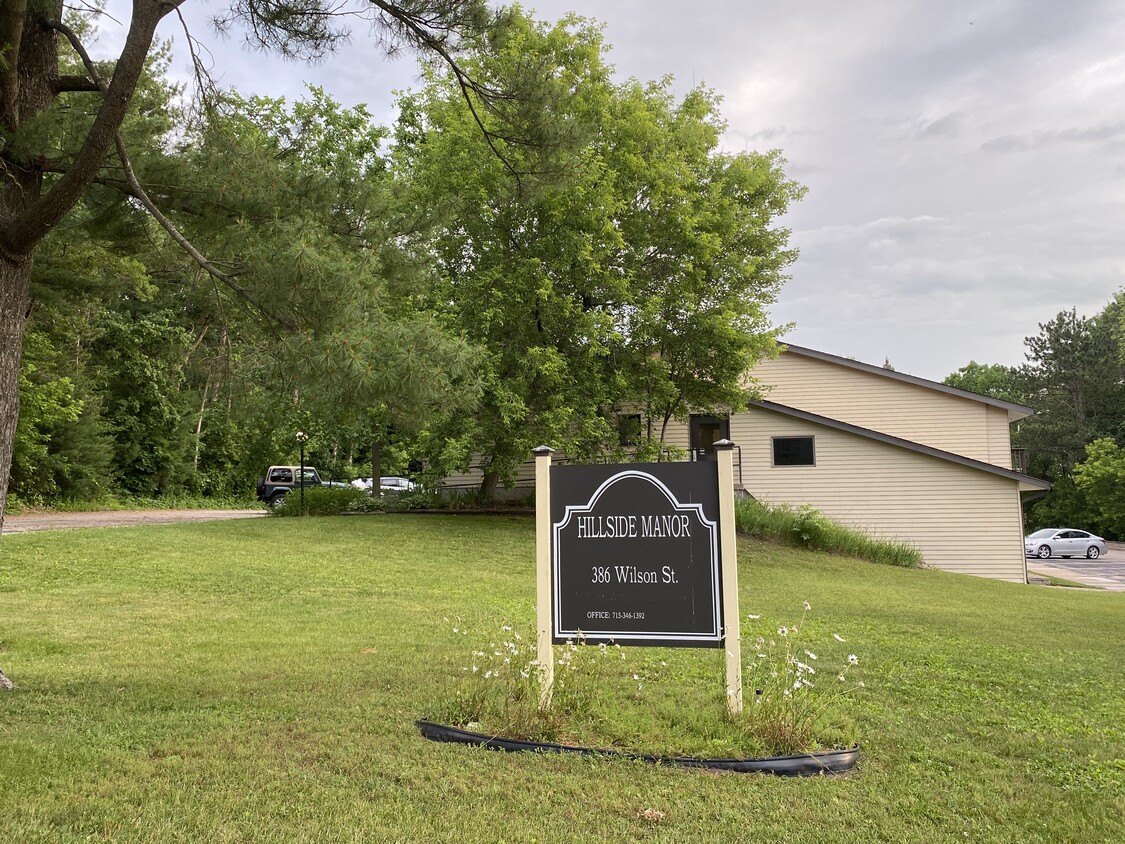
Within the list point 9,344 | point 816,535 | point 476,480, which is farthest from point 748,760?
point 476,480

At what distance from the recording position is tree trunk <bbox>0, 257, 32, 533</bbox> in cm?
486

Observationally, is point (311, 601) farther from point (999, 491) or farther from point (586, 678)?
point (999, 491)

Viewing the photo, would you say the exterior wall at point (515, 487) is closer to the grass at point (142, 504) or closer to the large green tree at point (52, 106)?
the grass at point (142, 504)

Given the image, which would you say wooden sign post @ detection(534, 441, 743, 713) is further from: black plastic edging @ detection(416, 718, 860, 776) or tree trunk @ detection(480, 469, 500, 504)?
tree trunk @ detection(480, 469, 500, 504)

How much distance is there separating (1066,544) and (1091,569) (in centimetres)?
693

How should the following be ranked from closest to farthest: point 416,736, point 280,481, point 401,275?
point 416,736 → point 401,275 → point 280,481

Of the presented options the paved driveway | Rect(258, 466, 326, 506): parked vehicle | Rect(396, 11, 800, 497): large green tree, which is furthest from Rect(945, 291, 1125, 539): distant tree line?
Rect(258, 466, 326, 506): parked vehicle

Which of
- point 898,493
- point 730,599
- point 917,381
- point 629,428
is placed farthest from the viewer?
point 917,381

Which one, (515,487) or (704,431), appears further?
(704,431)

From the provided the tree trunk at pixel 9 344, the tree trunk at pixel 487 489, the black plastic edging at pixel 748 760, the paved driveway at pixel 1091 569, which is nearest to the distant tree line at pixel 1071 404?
the paved driveway at pixel 1091 569

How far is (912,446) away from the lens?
1998 centimetres

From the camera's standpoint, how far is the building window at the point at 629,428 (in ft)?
62.1

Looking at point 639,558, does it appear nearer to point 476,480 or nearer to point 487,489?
point 487,489

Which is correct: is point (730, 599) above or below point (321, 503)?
below
